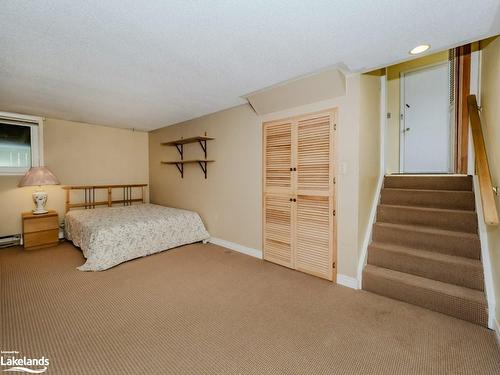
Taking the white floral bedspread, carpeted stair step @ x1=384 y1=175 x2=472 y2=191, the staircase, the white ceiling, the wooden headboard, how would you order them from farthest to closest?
the wooden headboard
the white floral bedspread
carpeted stair step @ x1=384 y1=175 x2=472 y2=191
the staircase
the white ceiling

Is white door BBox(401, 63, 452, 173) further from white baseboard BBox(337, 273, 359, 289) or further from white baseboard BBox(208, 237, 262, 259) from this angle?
white baseboard BBox(208, 237, 262, 259)

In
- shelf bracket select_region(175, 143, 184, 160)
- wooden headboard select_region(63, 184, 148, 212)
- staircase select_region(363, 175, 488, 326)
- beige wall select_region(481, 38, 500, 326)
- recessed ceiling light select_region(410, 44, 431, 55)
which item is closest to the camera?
beige wall select_region(481, 38, 500, 326)

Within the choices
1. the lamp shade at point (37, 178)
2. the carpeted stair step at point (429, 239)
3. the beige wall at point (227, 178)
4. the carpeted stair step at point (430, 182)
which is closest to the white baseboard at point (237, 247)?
the beige wall at point (227, 178)

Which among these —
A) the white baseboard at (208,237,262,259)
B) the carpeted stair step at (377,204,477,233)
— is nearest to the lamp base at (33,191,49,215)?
the white baseboard at (208,237,262,259)

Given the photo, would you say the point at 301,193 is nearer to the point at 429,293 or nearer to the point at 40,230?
the point at 429,293

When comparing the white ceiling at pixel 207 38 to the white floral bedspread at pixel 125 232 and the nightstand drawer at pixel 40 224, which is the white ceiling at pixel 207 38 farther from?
the nightstand drawer at pixel 40 224

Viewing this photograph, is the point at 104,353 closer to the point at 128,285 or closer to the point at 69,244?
the point at 128,285

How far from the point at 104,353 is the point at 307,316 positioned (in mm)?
1494

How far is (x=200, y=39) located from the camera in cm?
177

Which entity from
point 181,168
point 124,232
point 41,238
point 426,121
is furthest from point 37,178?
point 426,121

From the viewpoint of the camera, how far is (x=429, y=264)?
7.36 ft

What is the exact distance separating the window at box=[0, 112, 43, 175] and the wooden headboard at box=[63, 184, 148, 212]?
0.67 m

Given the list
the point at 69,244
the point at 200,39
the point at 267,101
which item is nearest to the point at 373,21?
the point at 200,39

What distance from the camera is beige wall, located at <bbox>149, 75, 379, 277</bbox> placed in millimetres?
2514
